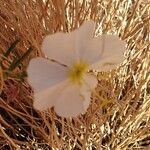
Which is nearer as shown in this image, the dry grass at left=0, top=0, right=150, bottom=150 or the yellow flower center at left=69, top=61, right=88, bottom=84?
the yellow flower center at left=69, top=61, right=88, bottom=84

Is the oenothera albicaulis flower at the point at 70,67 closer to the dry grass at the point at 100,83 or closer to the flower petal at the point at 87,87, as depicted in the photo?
the flower petal at the point at 87,87

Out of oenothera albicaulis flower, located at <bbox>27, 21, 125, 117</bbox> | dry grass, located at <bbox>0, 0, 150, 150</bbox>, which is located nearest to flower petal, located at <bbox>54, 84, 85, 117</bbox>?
oenothera albicaulis flower, located at <bbox>27, 21, 125, 117</bbox>

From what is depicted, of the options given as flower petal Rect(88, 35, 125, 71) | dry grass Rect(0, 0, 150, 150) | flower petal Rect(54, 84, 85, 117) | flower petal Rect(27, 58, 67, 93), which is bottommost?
flower petal Rect(54, 84, 85, 117)

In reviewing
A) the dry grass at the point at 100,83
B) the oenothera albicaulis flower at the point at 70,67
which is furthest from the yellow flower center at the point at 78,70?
the dry grass at the point at 100,83

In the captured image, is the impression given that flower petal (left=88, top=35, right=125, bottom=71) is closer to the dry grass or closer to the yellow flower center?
the yellow flower center

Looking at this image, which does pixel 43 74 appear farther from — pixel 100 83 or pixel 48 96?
pixel 100 83

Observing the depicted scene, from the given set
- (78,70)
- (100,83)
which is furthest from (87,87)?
(100,83)

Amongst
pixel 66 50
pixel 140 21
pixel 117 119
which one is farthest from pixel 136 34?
pixel 66 50

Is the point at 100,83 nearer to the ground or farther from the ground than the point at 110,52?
farther from the ground
